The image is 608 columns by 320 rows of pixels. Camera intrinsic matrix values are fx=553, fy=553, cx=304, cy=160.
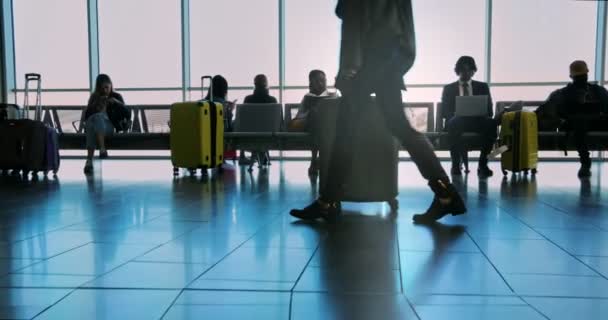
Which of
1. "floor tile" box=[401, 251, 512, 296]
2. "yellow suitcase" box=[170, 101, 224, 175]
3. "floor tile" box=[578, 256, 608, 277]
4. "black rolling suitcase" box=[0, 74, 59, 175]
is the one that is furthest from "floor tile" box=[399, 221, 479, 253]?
"black rolling suitcase" box=[0, 74, 59, 175]

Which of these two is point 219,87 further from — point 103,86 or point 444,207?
point 444,207

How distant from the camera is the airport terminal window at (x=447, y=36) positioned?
902 cm

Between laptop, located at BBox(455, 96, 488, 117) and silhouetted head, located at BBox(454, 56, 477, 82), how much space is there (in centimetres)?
24

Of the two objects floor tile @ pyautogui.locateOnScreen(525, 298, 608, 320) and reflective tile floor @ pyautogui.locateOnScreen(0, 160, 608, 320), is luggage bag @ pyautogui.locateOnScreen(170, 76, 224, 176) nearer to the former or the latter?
reflective tile floor @ pyautogui.locateOnScreen(0, 160, 608, 320)

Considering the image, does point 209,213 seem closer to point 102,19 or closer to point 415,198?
point 415,198

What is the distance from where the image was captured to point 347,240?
2.37 metres

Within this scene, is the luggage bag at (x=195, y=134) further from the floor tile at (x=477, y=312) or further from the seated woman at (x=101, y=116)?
the floor tile at (x=477, y=312)

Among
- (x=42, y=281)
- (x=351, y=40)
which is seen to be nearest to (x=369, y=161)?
(x=351, y=40)

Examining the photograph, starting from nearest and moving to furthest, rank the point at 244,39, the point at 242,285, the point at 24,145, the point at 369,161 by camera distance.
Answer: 1. the point at 242,285
2. the point at 369,161
3. the point at 24,145
4. the point at 244,39

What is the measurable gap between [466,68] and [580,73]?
1.34 metres

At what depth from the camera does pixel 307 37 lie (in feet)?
32.0

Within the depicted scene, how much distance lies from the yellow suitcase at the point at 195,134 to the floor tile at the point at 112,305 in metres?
4.39

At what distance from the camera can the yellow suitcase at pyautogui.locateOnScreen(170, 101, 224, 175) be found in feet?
19.3

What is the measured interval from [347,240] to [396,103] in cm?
81
